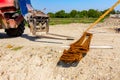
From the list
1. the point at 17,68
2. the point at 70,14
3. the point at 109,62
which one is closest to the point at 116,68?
the point at 109,62

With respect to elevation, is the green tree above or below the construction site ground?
below

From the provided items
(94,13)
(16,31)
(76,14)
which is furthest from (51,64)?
(76,14)

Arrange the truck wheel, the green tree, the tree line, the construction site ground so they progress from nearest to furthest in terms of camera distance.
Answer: the construction site ground < the truck wheel < the green tree < the tree line

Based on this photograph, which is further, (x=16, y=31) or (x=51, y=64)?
(x=16, y=31)

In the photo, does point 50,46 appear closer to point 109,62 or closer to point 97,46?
point 97,46

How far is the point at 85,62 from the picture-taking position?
11.4 m

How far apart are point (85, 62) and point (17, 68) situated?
223 centimetres

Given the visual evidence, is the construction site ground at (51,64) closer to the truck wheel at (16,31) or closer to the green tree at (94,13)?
the truck wheel at (16,31)

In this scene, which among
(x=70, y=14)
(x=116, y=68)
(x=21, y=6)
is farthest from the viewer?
(x=70, y=14)

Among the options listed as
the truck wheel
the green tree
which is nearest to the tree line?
the green tree

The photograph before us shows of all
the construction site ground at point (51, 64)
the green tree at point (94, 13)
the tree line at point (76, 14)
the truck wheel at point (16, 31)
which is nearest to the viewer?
the construction site ground at point (51, 64)

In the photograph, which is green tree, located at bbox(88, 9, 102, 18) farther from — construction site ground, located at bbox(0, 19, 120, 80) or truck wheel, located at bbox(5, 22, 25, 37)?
construction site ground, located at bbox(0, 19, 120, 80)

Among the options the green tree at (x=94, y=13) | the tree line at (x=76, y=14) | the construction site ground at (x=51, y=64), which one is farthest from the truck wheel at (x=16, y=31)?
the tree line at (x=76, y=14)

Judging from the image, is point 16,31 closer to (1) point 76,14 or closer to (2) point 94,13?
(2) point 94,13
